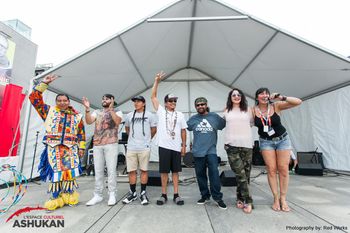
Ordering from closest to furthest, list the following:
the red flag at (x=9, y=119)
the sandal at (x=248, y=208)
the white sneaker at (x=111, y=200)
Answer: the sandal at (x=248, y=208)
the white sneaker at (x=111, y=200)
the red flag at (x=9, y=119)

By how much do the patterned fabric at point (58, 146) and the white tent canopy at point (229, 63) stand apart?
1908 mm

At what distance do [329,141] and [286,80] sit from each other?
207 cm

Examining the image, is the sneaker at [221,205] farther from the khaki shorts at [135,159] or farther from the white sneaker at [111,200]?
the white sneaker at [111,200]

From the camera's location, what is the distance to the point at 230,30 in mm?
4562

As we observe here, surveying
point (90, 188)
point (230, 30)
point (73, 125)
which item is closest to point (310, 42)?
point (230, 30)

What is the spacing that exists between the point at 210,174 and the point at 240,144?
514mm

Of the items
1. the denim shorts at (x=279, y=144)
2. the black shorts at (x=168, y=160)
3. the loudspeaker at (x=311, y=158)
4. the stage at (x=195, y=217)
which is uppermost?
the denim shorts at (x=279, y=144)

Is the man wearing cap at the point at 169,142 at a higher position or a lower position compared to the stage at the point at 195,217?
higher

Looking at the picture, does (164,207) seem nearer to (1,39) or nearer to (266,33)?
(266,33)

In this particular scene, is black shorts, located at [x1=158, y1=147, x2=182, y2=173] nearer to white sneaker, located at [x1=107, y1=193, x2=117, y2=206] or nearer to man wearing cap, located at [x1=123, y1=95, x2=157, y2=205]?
man wearing cap, located at [x1=123, y1=95, x2=157, y2=205]

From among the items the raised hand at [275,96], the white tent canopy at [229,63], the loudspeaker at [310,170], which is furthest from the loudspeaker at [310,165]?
the raised hand at [275,96]

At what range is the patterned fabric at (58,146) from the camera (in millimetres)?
2061

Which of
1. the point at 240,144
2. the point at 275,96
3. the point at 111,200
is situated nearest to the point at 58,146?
the point at 111,200

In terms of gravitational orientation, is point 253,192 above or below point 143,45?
below
